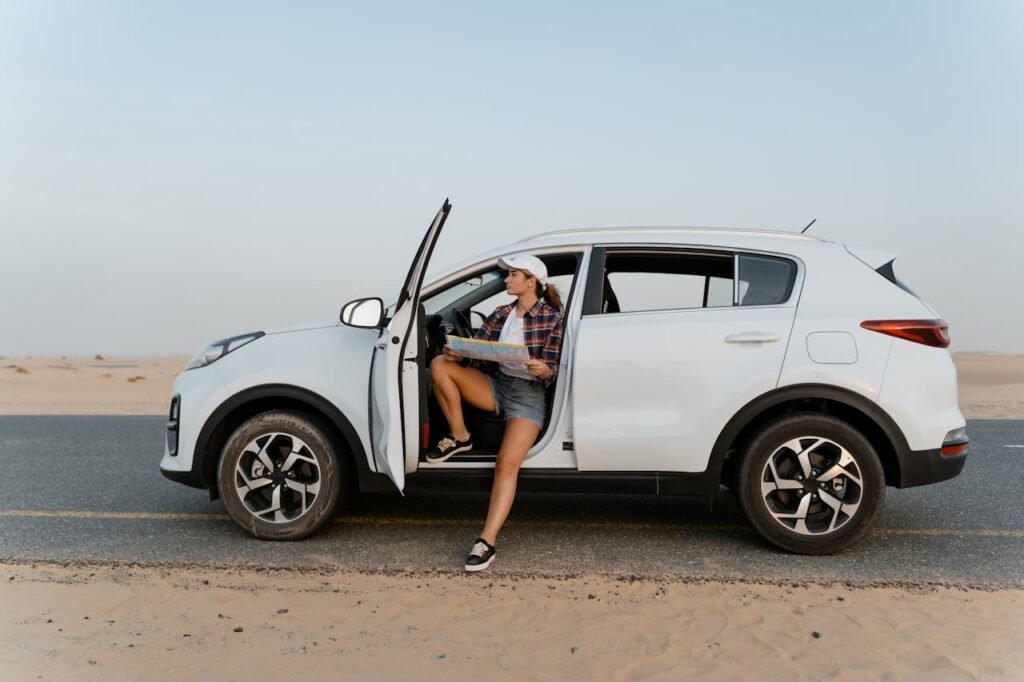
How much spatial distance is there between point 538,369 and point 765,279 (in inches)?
56.8

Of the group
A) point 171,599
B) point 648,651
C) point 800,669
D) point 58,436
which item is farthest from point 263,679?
point 58,436

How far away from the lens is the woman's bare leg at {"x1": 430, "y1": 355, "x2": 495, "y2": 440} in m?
5.03

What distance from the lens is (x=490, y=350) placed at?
4809 mm

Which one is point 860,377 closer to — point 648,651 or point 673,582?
point 673,582

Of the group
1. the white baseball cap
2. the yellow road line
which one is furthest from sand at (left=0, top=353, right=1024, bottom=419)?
the white baseball cap

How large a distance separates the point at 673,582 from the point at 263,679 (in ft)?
6.91

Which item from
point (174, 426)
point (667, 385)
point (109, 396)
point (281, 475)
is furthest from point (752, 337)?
point (109, 396)

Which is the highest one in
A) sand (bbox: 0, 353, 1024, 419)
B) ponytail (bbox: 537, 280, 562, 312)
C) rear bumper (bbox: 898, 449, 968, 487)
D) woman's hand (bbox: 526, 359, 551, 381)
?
ponytail (bbox: 537, 280, 562, 312)

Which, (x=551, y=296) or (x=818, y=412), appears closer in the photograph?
(x=818, y=412)

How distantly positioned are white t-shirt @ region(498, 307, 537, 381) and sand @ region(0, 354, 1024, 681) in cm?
113

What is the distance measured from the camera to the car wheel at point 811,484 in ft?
15.9

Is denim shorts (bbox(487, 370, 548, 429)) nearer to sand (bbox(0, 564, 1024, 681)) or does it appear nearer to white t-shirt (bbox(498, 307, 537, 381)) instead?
white t-shirt (bbox(498, 307, 537, 381))

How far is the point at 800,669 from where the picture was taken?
11.0ft

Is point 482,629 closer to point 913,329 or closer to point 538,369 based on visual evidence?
point 538,369
